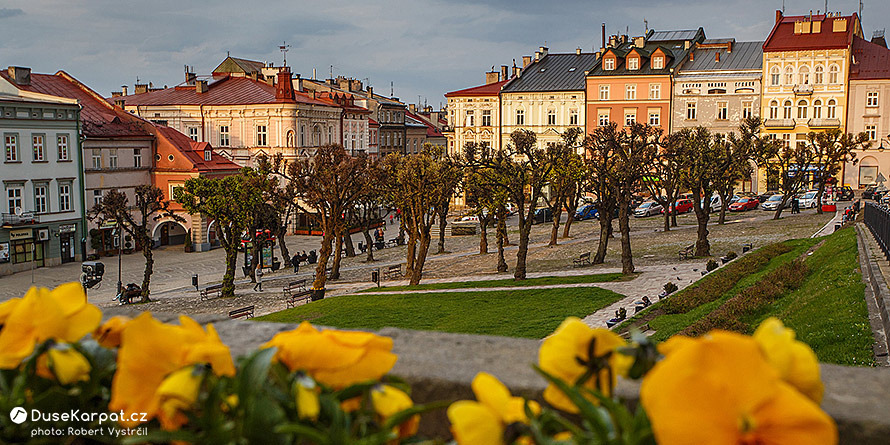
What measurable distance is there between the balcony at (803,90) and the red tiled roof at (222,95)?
38527 millimetres

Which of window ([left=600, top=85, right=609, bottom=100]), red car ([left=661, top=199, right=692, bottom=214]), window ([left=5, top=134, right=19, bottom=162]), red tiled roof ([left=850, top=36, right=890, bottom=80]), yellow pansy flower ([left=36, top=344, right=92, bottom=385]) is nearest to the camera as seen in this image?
yellow pansy flower ([left=36, top=344, right=92, bottom=385])

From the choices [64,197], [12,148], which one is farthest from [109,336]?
[64,197]

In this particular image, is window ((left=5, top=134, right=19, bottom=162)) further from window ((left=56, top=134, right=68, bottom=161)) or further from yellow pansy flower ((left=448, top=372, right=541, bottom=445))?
yellow pansy flower ((left=448, top=372, right=541, bottom=445))

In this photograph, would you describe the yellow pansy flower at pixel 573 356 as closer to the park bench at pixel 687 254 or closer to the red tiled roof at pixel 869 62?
the park bench at pixel 687 254

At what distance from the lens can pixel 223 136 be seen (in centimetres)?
6662

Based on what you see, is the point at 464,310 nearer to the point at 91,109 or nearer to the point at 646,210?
the point at 646,210

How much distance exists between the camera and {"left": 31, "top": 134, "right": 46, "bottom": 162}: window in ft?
153

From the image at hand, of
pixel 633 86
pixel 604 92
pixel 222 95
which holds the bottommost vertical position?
pixel 222 95

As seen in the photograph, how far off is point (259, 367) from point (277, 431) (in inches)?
7.4

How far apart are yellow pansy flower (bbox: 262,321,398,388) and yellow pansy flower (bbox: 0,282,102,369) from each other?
62 cm

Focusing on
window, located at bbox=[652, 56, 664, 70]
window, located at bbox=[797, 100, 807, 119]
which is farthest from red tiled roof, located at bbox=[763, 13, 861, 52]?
window, located at bbox=[652, 56, 664, 70]

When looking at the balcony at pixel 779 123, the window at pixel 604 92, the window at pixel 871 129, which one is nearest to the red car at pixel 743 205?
the balcony at pixel 779 123

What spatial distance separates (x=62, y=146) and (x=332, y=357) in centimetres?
5193

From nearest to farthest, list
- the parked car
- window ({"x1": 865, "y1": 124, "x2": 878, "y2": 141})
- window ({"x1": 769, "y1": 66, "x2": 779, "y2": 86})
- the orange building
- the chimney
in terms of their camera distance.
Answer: the chimney
the parked car
window ({"x1": 865, "y1": 124, "x2": 878, "y2": 141})
window ({"x1": 769, "y1": 66, "x2": 779, "y2": 86})
the orange building
